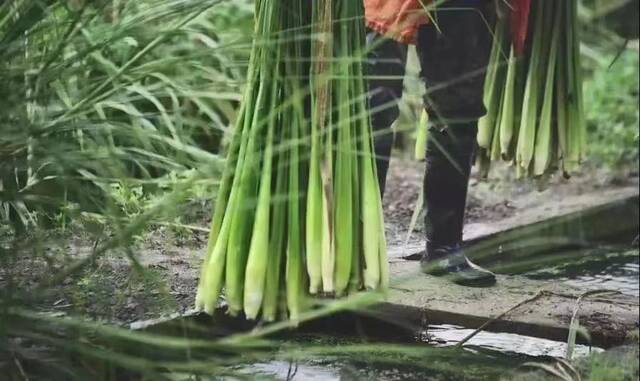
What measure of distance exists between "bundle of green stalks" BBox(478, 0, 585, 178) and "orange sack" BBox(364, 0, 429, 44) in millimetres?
253

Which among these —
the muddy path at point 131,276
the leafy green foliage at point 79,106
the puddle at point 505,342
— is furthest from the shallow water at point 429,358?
the leafy green foliage at point 79,106

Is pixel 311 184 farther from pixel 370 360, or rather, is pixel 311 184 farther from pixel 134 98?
pixel 134 98

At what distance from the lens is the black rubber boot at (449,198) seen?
1455mm

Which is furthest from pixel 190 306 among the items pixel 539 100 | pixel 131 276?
pixel 539 100

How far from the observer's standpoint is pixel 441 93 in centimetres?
140

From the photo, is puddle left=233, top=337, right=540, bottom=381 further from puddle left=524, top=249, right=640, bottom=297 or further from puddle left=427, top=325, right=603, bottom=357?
puddle left=524, top=249, right=640, bottom=297

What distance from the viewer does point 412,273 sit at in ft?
4.39

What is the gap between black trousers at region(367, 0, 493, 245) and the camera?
134 centimetres

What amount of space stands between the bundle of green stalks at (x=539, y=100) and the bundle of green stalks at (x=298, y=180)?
0.38 meters

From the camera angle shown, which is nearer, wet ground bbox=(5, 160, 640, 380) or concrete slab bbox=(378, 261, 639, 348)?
wet ground bbox=(5, 160, 640, 380)

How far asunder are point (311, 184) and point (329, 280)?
0.34 ft

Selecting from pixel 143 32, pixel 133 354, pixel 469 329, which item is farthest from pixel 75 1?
pixel 469 329

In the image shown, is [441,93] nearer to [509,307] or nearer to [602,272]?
[509,307]

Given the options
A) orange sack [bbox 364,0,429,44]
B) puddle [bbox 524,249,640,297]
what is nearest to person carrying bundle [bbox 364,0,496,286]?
orange sack [bbox 364,0,429,44]
